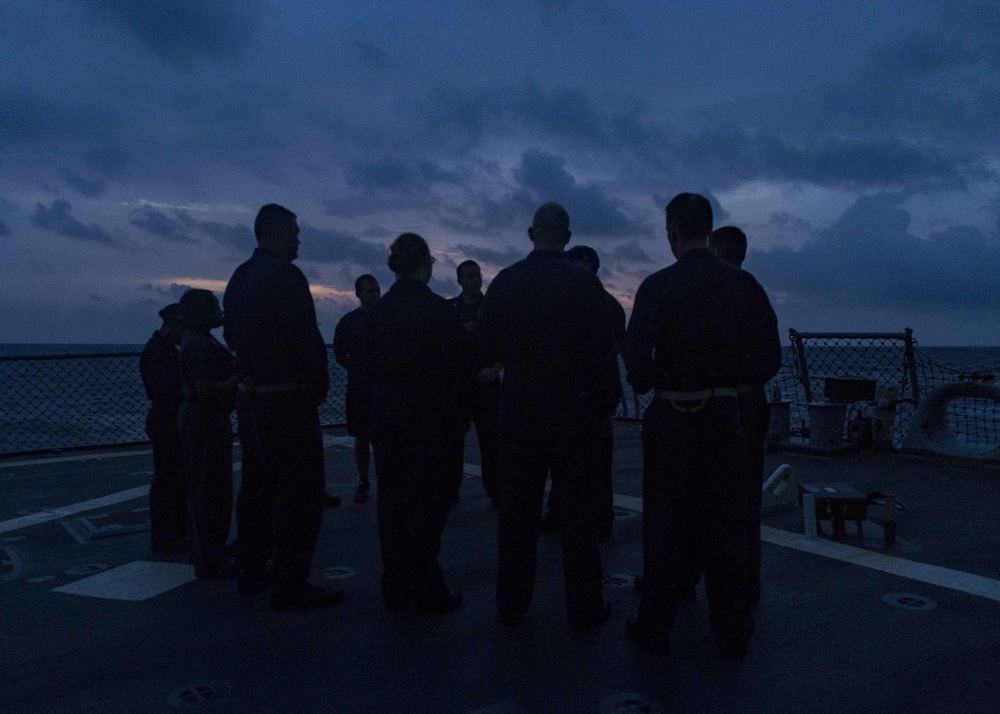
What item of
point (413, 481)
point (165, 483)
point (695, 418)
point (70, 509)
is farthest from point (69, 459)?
point (695, 418)

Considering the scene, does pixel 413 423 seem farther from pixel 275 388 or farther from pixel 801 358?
pixel 801 358

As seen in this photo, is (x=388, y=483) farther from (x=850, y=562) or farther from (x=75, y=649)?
(x=850, y=562)

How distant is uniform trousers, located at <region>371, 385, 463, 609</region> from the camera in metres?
3.13

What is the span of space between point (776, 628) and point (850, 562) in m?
1.19

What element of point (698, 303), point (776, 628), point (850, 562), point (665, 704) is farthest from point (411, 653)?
point (850, 562)

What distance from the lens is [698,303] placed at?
2.62 m

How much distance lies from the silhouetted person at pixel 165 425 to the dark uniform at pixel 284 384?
1.23 meters

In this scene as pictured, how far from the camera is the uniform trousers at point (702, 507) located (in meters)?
2.67

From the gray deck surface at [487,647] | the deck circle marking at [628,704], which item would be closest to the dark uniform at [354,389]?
the gray deck surface at [487,647]

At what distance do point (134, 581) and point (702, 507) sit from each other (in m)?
3.20

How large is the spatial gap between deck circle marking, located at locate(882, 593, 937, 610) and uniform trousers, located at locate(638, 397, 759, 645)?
103 cm

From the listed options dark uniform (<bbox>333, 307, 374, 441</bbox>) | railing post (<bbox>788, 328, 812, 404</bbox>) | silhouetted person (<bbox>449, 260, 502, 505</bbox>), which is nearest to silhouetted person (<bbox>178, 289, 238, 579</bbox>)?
dark uniform (<bbox>333, 307, 374, 441</bbox>)

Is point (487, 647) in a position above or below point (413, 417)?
below

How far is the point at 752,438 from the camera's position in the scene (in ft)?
10.0
